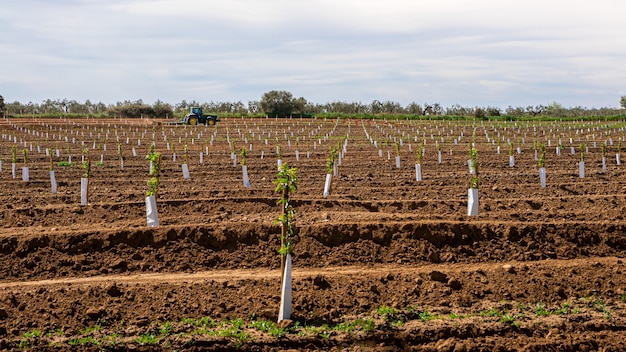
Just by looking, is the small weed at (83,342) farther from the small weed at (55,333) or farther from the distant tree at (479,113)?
the distant tree at (479,113)

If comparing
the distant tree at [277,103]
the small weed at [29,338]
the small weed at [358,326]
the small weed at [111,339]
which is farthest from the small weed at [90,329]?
the distant tree at [277,103]

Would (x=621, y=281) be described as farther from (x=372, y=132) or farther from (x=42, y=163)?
(x=372, y=132)

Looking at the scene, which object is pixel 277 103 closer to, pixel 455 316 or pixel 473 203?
pixel 473 203

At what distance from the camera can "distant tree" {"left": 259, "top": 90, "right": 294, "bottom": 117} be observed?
257 ft

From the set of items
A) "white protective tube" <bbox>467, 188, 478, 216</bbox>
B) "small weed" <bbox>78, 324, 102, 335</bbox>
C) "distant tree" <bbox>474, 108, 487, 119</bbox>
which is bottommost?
"small weed" <bbox>78, 324, 102, 335</bbox>

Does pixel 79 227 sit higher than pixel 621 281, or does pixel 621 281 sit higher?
pixel 79 227

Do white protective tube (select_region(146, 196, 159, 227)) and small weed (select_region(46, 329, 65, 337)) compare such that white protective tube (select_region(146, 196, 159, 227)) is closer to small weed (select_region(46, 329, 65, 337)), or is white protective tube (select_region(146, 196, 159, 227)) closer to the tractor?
small weed (select_region(46, 329, 65, 337))

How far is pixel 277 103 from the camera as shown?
79500 millimetres

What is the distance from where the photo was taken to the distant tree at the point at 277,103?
7838cm

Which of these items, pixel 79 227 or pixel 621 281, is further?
pixel 79 227

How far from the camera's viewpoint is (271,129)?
57344 mm

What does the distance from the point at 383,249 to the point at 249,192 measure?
696 centimetres

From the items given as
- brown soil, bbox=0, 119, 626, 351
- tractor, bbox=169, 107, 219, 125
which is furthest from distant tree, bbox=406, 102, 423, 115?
brown soil, bbox=0, 119, 626, 351

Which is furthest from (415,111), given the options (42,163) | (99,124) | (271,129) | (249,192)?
(249,192)
